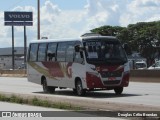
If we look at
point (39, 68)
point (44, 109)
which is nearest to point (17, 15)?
point (39, 68)

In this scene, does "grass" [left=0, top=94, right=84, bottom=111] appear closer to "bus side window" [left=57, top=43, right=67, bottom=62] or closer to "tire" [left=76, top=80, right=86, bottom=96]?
"tire" [left=76, top=80, right=86, bottom=96]

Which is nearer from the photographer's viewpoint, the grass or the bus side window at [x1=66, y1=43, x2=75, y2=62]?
the grass

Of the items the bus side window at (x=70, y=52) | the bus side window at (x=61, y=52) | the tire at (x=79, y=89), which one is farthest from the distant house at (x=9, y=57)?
the tire at (x=79, y=89)

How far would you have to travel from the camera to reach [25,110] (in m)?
16.8

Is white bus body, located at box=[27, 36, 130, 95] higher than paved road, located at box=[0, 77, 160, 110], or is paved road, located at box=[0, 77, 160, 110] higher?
white bus body, located at box=[27, 36, 130, 95]

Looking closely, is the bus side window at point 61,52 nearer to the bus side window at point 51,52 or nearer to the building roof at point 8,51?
the bus side window at point 51,52

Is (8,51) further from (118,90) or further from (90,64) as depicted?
(90,64)

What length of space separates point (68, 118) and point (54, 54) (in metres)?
12.5

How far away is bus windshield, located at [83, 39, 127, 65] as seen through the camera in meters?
23.4

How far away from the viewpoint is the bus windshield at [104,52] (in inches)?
920

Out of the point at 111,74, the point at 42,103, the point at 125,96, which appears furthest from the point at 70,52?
the point at 42,103

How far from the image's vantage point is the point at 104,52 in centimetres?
2366

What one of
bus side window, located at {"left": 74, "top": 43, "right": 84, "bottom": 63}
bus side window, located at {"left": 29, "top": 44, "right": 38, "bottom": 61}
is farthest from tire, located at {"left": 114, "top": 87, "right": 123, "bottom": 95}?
bus side window, located at {"left": 29, "top": 44, "right": 38, "bottom": 61}

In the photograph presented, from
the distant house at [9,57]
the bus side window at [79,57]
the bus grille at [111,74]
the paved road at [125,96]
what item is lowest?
the distant house at [9,57]
